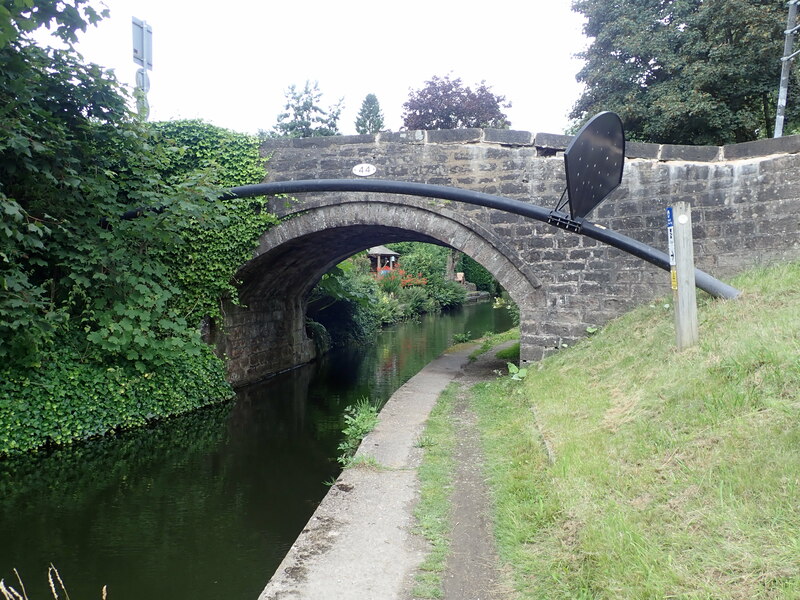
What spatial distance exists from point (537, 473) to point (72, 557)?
139 inches

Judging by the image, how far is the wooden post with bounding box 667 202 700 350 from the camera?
4.90m

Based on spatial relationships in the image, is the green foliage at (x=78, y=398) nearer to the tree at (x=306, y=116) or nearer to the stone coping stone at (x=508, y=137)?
the stone coping stone at (x=508, y=137)

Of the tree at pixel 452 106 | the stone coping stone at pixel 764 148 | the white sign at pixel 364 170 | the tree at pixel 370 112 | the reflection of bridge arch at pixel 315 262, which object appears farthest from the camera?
the tree at pixel 370 112

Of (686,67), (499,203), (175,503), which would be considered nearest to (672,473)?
(499,203)

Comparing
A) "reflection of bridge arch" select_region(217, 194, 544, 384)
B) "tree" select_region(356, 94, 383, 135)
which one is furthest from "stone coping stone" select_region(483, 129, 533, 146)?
"tree" select_region(356, 94, 383, 135)

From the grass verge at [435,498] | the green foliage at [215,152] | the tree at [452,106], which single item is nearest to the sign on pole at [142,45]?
the green foliage at [215,152]

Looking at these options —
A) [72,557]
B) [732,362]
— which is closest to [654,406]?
[732,362]

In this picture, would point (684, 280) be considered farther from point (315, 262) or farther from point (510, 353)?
point (315, 262)

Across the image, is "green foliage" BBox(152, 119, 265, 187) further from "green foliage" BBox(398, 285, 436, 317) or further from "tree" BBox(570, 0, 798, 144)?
"green foliage" BBox(398, 285, 436, 317)

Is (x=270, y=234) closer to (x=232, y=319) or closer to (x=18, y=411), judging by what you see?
(x=232, y=319)

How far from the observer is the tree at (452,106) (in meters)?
26.2

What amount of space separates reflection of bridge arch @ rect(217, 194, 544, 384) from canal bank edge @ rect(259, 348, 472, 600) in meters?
3.53

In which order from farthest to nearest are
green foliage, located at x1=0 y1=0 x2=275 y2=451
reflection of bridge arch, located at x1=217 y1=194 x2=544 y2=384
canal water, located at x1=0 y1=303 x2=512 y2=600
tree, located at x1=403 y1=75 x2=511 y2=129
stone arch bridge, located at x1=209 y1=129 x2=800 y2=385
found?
tree, located at x1=403 y1=75 x2=511 y2=129, reflection of bridge arch, located at x1=217 y1=194 x2=544 y2=384, stone arch bridge, located at x1=209 y1=129 x2=800 y2=385, green foliage, located at x1=0 y1=0 x2=275 y2=451, canal water, located at x1=0 y1=303 x2=512 y2=600

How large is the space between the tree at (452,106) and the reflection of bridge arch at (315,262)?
1561cm
